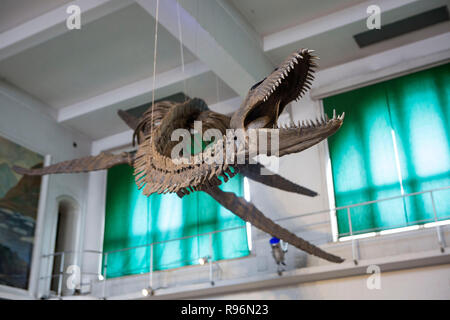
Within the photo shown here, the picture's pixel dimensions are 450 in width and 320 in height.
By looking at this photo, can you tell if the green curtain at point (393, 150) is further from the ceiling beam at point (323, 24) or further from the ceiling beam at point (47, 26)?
the ceiling beam at point (47, 26)

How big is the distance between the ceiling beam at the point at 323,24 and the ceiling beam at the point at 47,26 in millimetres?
3301

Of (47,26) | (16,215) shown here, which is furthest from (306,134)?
(16,215)

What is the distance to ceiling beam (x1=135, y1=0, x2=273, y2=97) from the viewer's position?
9.59 metres

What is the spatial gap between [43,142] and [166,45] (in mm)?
4352

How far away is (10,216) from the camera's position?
40.1 feet

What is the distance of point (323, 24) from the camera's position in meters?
11.4

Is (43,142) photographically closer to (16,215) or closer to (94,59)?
(16,215)

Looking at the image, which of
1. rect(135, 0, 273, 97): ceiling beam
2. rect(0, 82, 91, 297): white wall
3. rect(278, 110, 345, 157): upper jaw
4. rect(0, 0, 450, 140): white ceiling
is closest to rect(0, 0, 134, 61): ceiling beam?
rect(0, 0, 450, 140): white ceiling

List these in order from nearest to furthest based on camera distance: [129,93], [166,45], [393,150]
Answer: [393,150] → [166,45] → [129,93]

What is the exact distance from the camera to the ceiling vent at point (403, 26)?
1105 cm

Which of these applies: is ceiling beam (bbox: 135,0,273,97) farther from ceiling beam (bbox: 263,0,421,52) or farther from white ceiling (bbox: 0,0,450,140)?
ceiling beam (bbox: 263,0,421,52)

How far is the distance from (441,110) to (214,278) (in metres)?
5.99

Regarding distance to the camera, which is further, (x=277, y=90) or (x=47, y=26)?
(x=47, y=26)
